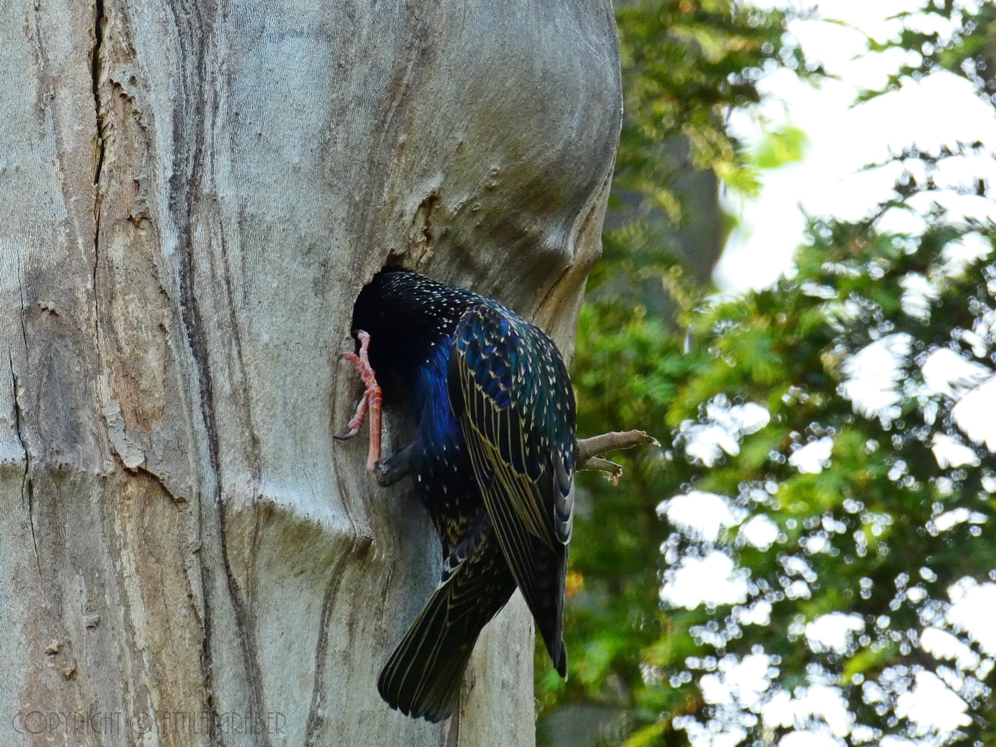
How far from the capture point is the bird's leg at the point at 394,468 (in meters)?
2.69

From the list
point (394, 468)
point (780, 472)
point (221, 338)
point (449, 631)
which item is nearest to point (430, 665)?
point (449, 631)

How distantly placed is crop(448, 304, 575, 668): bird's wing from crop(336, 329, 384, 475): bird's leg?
9.6 inches

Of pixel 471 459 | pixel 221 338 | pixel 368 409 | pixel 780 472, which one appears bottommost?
pixel 780 472

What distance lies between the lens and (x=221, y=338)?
2385 millimetres

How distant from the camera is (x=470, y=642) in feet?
8.75

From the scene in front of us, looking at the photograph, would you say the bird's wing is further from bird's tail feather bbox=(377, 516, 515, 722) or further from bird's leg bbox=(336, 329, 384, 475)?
bird's leg bbox=(336, 329, 384, 475)

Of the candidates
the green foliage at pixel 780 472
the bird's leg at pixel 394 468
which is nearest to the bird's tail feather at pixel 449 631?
the bird's leg at pixel 394 468

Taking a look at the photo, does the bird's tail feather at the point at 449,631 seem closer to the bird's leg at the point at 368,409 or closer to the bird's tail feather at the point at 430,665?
the bird's tail feather at the point at 430,665

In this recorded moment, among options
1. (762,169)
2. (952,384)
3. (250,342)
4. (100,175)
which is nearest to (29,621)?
(250,342)

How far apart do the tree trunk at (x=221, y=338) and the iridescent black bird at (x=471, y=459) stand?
0.08 metres

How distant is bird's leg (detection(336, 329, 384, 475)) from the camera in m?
2.60

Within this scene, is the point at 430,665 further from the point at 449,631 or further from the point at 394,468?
the point at 394,468

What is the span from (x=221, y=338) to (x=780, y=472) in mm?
2528

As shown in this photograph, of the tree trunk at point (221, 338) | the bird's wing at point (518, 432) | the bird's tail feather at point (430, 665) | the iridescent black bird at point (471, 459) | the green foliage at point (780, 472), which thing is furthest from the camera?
the green foliage at point (780, 472)
